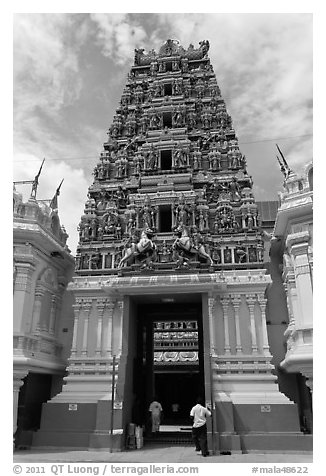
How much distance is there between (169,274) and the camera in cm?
1612

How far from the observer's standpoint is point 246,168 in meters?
19.3

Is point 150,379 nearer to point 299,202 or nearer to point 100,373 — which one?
point 100,373

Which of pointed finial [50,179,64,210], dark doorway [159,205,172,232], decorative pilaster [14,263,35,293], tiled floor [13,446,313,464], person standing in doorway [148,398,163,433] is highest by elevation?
pointed finial [50,179,64,210]

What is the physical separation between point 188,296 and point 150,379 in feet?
15.8

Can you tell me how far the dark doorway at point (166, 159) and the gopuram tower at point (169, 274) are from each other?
0.05m

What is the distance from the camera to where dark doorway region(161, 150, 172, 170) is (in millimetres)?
19984

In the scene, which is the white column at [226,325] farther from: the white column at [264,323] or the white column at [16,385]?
the white column at [16,385]

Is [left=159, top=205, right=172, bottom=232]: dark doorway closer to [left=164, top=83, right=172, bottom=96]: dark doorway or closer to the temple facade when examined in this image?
the temple facade

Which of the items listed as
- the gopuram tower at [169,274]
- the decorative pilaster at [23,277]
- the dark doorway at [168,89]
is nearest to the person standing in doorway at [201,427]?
the gopuram tower at [169,274]

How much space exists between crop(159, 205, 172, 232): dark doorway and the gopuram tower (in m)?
0.07

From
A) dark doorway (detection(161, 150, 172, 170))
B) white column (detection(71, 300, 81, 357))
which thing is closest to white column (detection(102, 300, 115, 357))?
white column (detection(71, 300, 81, 357))

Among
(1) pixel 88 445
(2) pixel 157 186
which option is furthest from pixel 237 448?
(2) pixel 157 186

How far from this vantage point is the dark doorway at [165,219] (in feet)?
60.9

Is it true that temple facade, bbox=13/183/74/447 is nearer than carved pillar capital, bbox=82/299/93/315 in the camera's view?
Yes
